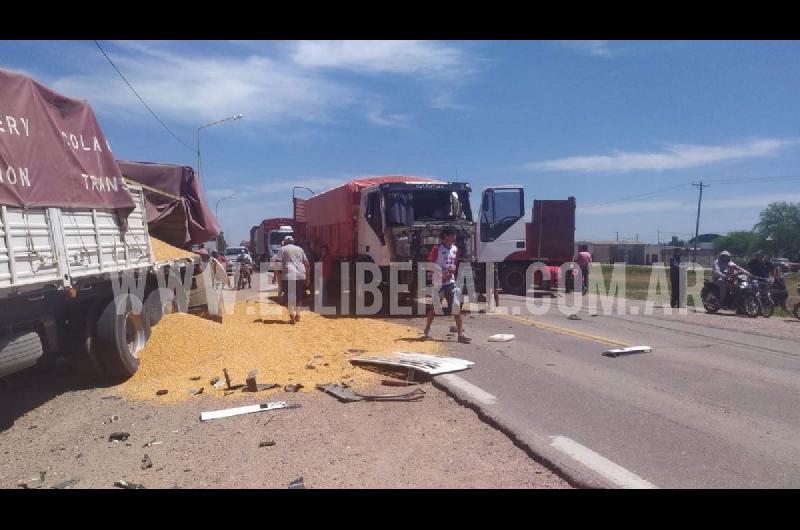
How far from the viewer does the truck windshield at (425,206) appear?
47.6 ft

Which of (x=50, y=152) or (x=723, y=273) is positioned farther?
(x=723, y=273)

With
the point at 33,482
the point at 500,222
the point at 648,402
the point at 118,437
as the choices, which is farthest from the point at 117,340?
the point at 500,222

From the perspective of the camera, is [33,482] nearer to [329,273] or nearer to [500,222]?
[329,273]

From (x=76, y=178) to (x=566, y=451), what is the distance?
239 inches

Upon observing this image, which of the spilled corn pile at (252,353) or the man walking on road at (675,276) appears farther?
the man walking on road at (675,276)

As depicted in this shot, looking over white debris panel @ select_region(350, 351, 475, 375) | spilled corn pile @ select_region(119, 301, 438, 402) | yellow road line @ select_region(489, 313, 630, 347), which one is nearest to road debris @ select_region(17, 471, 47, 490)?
spilled corn pile @ select_region(119, 301, 438, 402)

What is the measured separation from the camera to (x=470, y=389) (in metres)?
7.04

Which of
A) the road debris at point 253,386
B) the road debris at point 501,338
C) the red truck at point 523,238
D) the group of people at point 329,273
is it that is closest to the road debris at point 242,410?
the road debris at point 253,386

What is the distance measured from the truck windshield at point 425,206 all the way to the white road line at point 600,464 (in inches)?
380

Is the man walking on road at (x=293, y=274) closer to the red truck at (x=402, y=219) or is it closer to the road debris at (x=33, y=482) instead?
the red truck at (x=402, y=219)

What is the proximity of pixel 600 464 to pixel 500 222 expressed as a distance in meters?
15.1

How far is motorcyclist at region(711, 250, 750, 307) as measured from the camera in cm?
1548
